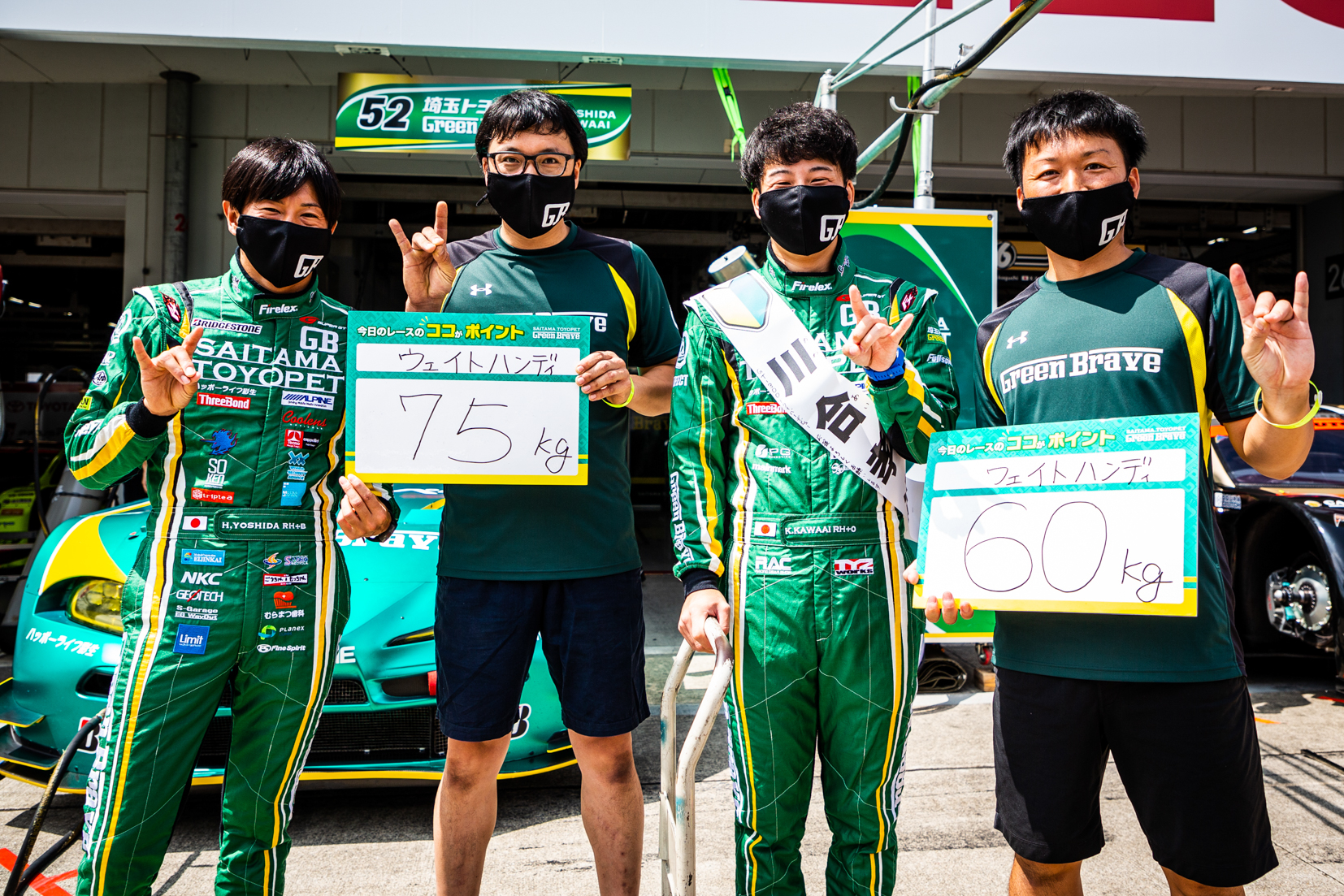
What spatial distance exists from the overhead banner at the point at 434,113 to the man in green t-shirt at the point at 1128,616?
5035 mm

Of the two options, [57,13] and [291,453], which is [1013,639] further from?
[57,13]

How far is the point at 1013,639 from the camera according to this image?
187 centimetres

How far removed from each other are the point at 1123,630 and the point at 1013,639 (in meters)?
0.21

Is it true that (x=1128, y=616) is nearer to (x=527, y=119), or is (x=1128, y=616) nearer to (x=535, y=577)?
(x=535, y=577)

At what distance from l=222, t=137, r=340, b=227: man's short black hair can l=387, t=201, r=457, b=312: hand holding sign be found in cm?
19

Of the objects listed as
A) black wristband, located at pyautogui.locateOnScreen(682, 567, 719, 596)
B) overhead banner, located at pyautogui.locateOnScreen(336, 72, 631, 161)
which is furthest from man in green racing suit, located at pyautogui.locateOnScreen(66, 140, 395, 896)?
overhead banner, located at pyautogui.locateOnScreen(336, 72, 631, 161)

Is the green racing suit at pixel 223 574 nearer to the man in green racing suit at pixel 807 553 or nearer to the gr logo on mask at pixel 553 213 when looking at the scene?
the gr logo on mask at pixel 553 213

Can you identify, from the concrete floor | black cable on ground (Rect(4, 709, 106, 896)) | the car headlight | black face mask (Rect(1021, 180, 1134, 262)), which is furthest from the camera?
the car headlight

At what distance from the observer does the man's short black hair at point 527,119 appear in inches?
86.0

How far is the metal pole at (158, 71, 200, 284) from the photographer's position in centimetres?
863

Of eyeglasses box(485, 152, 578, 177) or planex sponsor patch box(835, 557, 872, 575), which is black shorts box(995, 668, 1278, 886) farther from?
eyeglasses box(485, 152, 578, 177)

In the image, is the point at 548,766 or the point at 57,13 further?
the point at 57,13

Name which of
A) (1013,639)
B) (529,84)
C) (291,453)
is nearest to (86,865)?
(291,453)

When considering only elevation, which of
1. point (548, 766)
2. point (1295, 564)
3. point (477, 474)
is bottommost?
point (548, 766)
